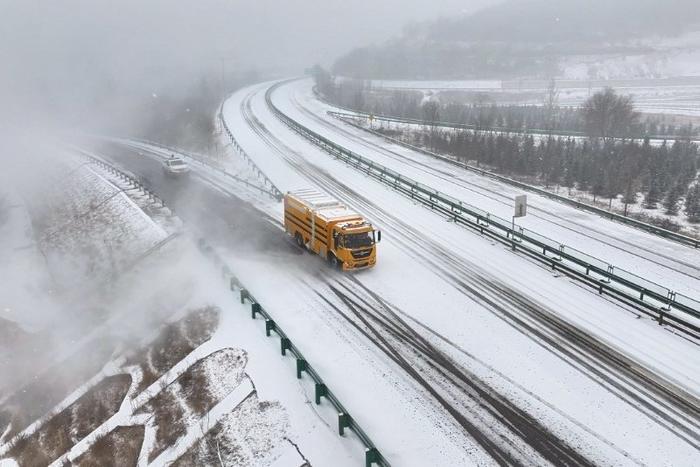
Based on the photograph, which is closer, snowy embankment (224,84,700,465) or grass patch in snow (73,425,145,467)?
snowy embankment (224,84,700,465)

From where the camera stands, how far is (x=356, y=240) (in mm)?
26438

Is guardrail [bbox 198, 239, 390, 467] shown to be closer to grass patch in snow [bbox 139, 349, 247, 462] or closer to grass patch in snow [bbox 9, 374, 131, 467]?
grass patch in snow [bbox 139, 349, 247, 462]

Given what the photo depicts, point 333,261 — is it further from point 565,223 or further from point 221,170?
point 221,170

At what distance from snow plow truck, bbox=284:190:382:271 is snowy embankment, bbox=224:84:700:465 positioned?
954 millimetres

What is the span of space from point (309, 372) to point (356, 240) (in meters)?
9.53

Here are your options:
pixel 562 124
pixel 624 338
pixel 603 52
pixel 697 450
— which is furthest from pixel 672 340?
pixel 603 52

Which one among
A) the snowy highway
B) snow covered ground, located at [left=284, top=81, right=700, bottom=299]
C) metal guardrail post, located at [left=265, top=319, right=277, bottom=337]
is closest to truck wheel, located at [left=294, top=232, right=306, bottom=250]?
the snowy highway

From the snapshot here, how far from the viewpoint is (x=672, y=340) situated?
20562mm

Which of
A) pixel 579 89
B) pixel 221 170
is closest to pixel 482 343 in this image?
pixel 221 170

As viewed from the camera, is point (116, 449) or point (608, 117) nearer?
point (116, 449)

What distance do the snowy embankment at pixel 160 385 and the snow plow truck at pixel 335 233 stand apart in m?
5.29

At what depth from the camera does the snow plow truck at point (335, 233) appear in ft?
86.5

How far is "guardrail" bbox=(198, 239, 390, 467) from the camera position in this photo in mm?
14148

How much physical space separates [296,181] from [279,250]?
17189 millimetres
